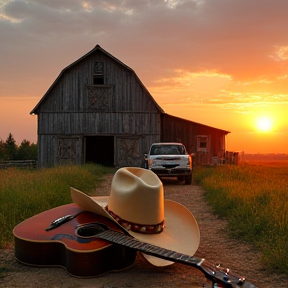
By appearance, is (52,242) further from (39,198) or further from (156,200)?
(39,198)

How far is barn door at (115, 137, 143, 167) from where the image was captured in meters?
24.3

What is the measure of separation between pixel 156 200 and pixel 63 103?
790 inches

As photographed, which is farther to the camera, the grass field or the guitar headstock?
the grass field

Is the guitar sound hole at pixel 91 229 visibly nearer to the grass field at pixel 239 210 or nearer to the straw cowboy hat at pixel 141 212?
the straw cowboy hat at pixel 141 212

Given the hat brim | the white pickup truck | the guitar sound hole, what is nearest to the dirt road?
the hat brim

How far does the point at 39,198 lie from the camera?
8.63 meters

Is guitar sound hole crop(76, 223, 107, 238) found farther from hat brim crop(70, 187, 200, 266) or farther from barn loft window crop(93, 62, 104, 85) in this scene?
barn loft window crop(93, 62, 104, 85)

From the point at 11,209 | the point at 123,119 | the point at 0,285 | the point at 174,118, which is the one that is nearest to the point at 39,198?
the point at 11,209

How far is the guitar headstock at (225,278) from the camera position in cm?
289

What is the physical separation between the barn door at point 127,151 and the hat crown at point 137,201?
63.2ft

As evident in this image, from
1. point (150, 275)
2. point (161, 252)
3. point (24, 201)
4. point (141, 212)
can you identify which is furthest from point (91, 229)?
point (24, 201)

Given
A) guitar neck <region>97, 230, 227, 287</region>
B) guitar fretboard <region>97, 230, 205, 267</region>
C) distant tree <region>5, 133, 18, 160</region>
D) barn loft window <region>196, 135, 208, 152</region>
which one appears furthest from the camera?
distant tree <region>5, 133, 18, 160</region>

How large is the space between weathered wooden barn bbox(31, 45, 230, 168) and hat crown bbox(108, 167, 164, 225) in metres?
19.2

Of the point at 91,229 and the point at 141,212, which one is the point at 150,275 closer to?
the point at 141,212
